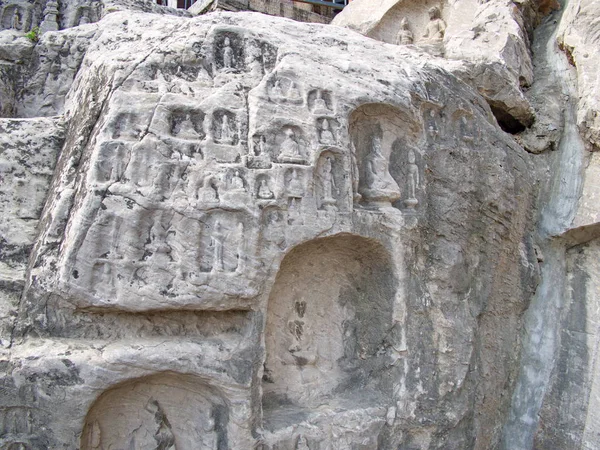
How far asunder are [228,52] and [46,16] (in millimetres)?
2942

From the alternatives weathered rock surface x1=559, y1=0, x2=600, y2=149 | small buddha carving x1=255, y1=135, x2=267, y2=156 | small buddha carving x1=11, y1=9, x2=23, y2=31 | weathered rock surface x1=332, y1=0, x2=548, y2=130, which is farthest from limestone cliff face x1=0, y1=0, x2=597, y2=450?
small buddha carving x1=11, y1=9, x2=23, y2=31

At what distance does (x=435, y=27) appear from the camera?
6258 millimetres

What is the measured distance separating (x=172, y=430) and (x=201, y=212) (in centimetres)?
131

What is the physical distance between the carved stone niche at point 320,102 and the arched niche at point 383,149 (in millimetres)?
186

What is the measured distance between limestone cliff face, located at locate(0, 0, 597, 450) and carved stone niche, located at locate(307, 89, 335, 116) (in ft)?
0.06

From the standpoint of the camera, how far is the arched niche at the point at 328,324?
11.7ft

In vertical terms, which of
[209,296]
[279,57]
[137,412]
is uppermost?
[279,57]

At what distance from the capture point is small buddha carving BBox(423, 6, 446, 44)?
616 cm

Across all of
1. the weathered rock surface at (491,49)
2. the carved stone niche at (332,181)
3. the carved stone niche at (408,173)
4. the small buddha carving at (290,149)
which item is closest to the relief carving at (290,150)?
the small buddha carving at (290,149)

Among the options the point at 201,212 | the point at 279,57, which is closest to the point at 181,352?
the point at 201,212

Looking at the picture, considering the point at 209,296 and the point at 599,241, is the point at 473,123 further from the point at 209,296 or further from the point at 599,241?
the point at 209,296

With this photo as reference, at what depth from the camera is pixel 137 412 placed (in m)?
3.21

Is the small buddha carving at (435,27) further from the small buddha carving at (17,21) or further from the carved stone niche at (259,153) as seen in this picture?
the small buddha carving at (17,21)

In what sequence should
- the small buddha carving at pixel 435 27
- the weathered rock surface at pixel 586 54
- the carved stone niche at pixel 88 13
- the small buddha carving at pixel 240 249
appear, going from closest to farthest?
the small buddha carving at pixel 240 249
the weathered rock surface at pixel 586 54
the carved stone niche at pixel 88 13
the small buddha carving at pixel 435 27
